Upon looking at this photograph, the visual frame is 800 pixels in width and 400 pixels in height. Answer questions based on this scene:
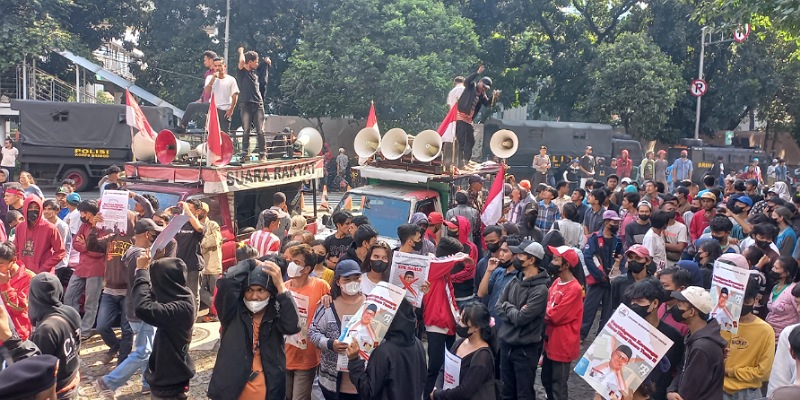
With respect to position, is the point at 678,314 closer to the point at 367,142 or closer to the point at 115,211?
the point at 115,211

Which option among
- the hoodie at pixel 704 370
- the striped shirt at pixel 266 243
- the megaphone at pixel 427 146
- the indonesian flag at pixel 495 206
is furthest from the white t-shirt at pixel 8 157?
the hoodie at pixel 704 370

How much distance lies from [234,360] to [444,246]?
257cm

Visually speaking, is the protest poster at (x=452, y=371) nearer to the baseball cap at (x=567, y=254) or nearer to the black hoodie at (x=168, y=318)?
the baseball cap at (x=567, y=254)

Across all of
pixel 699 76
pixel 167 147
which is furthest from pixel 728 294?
pixel 699 76

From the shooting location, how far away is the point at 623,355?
4.81 meters

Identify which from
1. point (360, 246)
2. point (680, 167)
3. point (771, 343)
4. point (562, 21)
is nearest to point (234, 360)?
point (360, 246)

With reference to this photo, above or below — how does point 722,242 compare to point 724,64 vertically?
below

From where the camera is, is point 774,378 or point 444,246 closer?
point 774,378

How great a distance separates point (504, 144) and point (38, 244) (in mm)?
7207

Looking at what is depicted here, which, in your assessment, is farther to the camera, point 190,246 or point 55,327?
point 190,246

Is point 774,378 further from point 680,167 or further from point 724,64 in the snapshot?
point 724,64

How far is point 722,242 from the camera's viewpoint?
8.34m

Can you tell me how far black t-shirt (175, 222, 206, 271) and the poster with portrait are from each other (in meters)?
4.32

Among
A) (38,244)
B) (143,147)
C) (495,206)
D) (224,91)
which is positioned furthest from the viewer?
(224,91)
